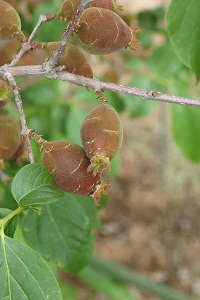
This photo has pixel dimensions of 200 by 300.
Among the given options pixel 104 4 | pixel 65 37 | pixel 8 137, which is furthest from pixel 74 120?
pixel 65 37

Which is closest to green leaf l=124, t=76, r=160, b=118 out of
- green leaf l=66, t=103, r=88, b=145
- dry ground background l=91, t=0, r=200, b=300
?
green leaf l=66, t=103, r=88, b=145

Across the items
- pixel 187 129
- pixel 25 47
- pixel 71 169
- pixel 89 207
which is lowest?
pixel 187 129

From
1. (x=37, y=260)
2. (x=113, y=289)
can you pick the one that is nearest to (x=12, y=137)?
(x=37, y=260)

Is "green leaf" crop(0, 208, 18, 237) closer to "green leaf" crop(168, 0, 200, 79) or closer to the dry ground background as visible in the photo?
"green leaf" crop(168, 0, 200, 79)

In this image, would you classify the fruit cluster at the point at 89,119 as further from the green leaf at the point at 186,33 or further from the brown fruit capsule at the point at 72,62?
the green leaf at the point at 186,33

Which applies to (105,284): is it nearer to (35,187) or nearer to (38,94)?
(38,94)

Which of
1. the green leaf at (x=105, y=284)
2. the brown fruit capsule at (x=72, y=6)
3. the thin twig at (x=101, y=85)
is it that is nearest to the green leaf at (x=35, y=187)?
the thin twig at (x=101, y=85)
